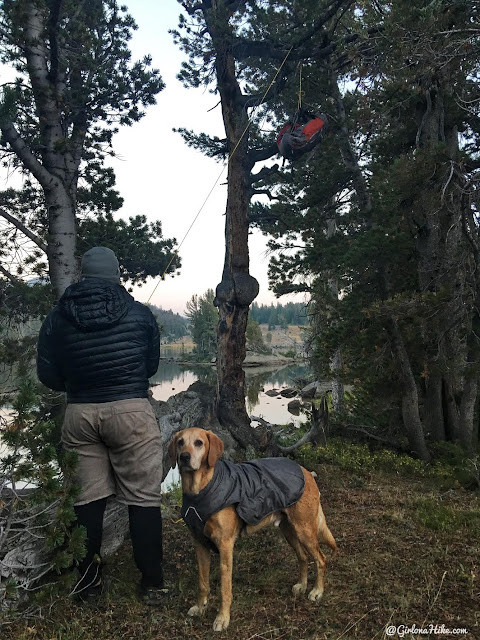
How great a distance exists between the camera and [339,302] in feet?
30.6

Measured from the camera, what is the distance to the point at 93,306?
3463 mm

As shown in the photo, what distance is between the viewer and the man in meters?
3.44

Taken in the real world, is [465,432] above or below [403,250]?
below

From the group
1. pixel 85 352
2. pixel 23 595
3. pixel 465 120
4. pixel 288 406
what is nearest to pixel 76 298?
pixel 85 352

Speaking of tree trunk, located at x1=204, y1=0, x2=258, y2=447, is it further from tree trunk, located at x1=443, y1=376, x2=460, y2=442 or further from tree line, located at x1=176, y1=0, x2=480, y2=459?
tree trunk, located at x1=443, y1=376, x2=460, y2=442

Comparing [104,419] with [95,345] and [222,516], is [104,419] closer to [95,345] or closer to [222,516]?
[95,345]

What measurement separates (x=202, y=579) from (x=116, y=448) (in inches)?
44.9

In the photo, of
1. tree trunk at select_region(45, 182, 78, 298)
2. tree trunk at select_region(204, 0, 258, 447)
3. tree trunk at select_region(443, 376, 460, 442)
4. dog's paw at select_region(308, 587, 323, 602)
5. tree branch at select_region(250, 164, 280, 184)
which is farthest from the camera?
tree branch at select_region(250, 164, 280, 184)

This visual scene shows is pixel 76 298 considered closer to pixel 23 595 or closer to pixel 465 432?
pixel 23 595

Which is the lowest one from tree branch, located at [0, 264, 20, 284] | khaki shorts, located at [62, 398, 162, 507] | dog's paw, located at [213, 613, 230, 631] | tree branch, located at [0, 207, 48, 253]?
dog's paw, located at [213, 613, 230, 631]

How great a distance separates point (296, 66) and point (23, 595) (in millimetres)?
8807

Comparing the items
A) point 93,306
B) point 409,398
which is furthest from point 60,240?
point 409,398

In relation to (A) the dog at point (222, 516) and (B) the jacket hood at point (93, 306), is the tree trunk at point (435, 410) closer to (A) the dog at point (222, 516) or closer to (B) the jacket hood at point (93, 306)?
(A) the dog at point (222, 516)

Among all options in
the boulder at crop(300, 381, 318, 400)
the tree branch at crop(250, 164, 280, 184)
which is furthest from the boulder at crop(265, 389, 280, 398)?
the tree branch at crop(250, 164, 280, 184)
